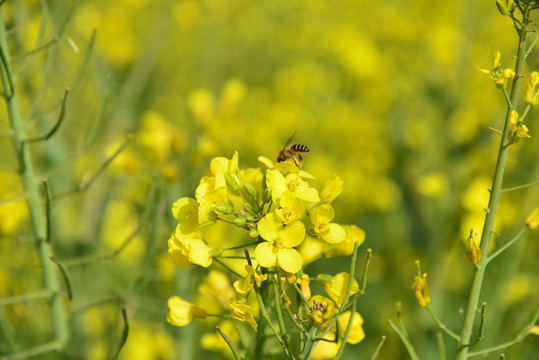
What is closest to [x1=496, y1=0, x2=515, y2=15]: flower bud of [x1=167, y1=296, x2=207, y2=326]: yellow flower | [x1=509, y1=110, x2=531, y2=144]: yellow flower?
[x1=509, y1=110, x2=531, y2=144]: yellow flower

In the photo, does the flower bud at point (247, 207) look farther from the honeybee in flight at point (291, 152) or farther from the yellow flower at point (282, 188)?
the honeybee in flight at point (291, 152)

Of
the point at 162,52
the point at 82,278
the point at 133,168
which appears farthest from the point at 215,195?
the point at 162,52

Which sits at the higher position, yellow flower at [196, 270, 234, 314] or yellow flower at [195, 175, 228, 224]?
yellow flower at [195, 175, 228, 224]

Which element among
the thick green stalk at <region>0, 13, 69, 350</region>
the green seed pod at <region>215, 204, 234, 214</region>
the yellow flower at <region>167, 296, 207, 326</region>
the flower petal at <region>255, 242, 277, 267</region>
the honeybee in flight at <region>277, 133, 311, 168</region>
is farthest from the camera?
the honeybee in flight at <region>277, 133, 311, 168</region>

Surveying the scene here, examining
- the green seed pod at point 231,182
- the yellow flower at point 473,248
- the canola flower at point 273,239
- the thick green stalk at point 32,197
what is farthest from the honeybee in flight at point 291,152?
the thick green stalk at point 32,197

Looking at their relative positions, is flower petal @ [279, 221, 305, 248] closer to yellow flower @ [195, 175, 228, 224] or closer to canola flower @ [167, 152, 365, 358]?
canola flower @ [167, 152, 365, 358]

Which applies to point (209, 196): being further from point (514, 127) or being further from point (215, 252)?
point (514, 127)
